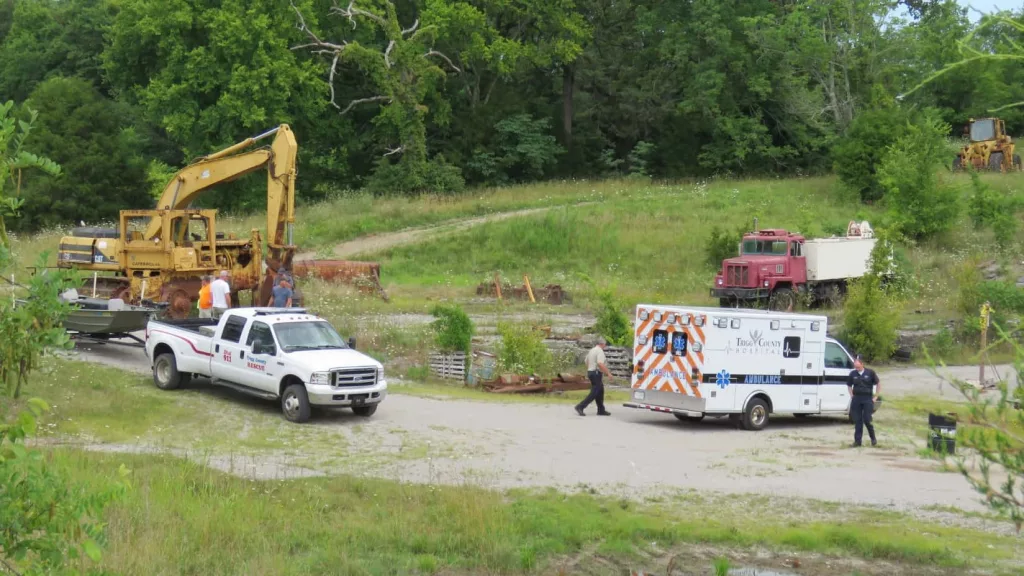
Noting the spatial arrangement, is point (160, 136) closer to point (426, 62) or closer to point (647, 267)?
point (426, 62)

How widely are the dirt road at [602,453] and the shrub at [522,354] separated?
249 centimetres

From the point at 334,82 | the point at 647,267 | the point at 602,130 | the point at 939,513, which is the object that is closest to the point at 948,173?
the point at 647,267

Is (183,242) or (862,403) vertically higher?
(183,242)

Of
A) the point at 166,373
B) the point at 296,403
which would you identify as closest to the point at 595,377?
the point at 296,403

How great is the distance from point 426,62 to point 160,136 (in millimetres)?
21213

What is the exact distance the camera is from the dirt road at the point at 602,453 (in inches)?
640

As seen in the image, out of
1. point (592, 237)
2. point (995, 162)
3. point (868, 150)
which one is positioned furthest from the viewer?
point (995, 162)

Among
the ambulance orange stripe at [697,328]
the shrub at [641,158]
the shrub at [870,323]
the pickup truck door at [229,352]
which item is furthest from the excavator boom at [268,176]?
the shrub at [641,158]

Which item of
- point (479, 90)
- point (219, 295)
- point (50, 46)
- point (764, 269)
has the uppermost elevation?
point (50, 46)

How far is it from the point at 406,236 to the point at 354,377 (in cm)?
3091

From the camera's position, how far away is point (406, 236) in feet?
166

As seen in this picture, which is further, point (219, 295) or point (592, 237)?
point (592, 237)

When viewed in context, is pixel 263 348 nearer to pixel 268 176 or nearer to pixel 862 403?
pixel 268 176

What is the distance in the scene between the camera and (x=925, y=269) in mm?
42781
